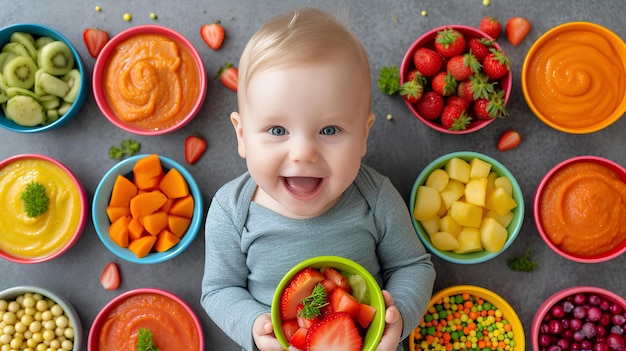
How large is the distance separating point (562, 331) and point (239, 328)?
1.17 meters

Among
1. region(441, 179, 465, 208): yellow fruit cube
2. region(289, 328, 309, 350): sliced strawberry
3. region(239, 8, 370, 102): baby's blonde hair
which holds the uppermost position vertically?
Answer: region(239, 8, 370, 102): baby's blonde hair

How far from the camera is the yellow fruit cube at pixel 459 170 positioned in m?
1.82

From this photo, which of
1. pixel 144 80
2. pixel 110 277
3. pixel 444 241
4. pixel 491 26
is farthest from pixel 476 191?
pixel 110 277

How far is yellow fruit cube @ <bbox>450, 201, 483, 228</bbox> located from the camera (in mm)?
1771

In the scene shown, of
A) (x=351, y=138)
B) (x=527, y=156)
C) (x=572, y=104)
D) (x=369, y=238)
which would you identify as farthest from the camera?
(x=527, y=156)

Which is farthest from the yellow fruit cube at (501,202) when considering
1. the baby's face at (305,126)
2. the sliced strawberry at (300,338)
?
the sliced strawberry at (300,338)

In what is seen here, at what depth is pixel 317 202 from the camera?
1326 millimetres

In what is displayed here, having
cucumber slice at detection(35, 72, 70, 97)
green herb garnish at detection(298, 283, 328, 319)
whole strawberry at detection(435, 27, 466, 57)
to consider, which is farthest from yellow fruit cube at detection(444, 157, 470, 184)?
cucumber slice at detection(35, 72, 70, 97)

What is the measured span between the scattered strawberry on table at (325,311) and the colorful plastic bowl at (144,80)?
888 mm

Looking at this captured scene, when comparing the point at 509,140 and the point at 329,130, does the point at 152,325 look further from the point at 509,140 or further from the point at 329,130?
the point at 509,140

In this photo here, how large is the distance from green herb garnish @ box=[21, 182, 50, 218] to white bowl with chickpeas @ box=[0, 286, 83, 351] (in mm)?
285

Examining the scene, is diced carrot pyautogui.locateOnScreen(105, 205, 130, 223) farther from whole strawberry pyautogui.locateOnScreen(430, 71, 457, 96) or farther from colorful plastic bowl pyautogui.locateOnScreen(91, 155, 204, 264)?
whole strawberry pyautogui.locateOnScreen(430, 71, 457, 96)

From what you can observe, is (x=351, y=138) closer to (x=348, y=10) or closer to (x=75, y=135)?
(x=348, y=10)

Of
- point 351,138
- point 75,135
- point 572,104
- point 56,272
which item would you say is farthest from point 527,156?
point 56,272
